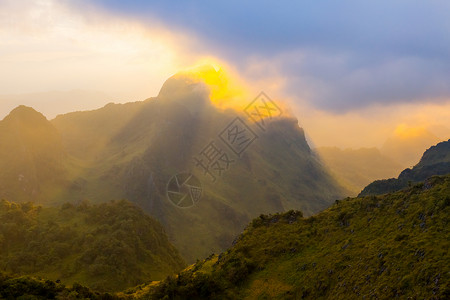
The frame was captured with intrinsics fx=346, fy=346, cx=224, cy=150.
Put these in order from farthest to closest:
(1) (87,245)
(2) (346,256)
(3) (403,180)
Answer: (3) (403,180)
(1) (87,245)
(2) (346,256)

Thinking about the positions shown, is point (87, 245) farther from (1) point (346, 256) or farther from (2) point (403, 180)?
(2) point (403, 180)

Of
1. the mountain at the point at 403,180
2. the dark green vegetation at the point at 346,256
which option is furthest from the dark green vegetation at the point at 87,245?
the mountain at the point at 403,180

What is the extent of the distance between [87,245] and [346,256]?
223 feet

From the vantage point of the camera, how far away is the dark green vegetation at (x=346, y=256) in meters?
29.9

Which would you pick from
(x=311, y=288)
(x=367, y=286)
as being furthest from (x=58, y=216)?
(x=367, y=286)

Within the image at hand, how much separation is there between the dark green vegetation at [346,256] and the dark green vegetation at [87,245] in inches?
1252

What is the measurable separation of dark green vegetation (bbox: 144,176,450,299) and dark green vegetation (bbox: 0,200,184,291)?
31812mm

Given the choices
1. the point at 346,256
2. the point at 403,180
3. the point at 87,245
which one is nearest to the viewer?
the point at 346,256

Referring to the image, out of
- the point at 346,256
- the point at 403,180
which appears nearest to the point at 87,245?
the point at 346,256

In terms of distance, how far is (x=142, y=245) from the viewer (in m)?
95.1

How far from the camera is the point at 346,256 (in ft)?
129

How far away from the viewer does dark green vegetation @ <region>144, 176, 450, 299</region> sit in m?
29.9

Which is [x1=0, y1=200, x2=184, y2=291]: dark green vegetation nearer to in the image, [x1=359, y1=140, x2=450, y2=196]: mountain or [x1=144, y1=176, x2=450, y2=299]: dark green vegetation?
[x1=144, y1=176, x2=450, y2=299]: dark green vegetation

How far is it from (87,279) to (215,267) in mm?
37752
